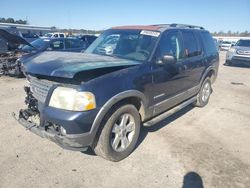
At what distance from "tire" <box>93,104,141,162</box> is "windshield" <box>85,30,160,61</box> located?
1.00 meters

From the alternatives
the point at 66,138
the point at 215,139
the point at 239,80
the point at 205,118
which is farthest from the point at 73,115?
the point at 239,80

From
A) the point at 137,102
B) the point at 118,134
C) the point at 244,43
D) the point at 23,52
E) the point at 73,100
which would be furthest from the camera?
the point at 244,43

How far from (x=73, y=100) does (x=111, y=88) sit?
0.53m

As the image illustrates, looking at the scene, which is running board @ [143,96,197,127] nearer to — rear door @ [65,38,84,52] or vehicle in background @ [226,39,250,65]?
rear door @ [65,38,84,52]

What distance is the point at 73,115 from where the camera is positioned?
2.84m

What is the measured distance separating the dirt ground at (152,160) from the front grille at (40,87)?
977 mm

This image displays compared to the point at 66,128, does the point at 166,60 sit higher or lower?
higher

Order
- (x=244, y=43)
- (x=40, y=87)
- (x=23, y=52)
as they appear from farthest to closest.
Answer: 1. (x=244, y=43)
2. (x=23, y=52)
3. (x=40, y=87)

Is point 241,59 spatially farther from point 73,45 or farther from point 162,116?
point 162,116

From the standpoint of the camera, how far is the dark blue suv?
2920 mm

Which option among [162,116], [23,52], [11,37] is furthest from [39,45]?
[162,116]

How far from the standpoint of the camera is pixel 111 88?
310cm

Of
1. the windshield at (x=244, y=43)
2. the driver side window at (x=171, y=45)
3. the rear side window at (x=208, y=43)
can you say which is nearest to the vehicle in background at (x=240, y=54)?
the windshield at (x=244, y=43)

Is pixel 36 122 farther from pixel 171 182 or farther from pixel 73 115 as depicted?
pixel 171 182
